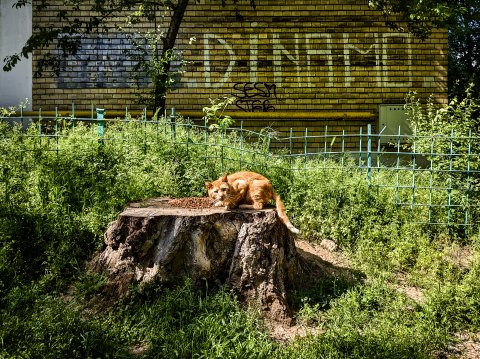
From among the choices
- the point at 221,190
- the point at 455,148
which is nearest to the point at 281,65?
the point at 455,148

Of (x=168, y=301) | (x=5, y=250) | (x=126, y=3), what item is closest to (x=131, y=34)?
(x=126, y=3)

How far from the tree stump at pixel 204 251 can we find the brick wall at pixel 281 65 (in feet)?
23.2

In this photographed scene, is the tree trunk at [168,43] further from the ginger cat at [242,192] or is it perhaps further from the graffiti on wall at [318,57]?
the ginger cat at [242,192]

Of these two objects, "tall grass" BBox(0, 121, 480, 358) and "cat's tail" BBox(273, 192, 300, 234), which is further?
"cat's tail" BBox(273, 192, 300, 234)

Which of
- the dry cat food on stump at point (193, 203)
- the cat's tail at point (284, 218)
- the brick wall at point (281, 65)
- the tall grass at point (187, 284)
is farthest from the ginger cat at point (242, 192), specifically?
the brick wall at point (281, 65)

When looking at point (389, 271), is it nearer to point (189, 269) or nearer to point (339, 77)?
point (189, 269)

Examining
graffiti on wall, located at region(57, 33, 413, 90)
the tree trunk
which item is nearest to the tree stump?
the tree trunk

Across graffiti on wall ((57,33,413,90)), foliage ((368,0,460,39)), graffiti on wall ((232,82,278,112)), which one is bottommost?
graffiti on wall ((232,82,278,112))

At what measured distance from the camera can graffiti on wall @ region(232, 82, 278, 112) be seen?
12414 millimetres

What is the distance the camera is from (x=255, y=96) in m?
12.4

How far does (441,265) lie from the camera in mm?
6570

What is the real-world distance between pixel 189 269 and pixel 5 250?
176 centimetres

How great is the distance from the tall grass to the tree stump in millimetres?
170

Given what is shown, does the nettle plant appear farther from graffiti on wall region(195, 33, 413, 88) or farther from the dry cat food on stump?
graffiti on wall region(195, 33, 413, 88)
